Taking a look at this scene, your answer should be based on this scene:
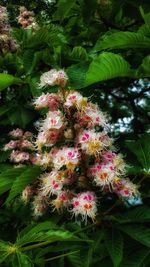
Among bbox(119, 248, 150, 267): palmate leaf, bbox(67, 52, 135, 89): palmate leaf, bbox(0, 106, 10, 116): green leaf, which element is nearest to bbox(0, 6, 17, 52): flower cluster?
bbox(0, 106, 10, 116): green leaf

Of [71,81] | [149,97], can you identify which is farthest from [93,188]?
[149,97]

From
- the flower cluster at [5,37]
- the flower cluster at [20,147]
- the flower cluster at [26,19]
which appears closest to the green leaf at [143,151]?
the flower cluster at [20,147]

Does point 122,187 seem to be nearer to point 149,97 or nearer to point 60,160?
point 60,160

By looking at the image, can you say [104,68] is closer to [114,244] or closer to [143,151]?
[143,151]

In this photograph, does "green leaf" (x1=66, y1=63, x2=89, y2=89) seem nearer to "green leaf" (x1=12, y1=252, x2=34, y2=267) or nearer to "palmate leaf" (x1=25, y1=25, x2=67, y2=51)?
"palmate leaf" (x1=25, y1=25, x2=67, y2=51)

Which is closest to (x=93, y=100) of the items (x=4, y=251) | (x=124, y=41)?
(x=124, y=41)

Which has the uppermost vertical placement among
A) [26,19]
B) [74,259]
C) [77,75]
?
[26,19]
